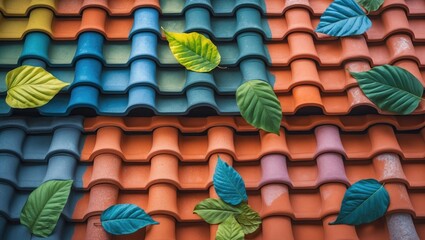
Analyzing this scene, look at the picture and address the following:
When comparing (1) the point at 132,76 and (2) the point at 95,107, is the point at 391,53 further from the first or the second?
(2) the point at 95,107

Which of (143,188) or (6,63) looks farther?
(6,63)

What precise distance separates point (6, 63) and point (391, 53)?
1349 mm

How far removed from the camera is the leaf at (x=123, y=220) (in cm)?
158

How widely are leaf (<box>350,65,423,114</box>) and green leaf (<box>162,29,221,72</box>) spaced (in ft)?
1.58

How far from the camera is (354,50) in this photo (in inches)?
72.9

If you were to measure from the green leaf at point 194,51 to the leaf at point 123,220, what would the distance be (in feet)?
1.71

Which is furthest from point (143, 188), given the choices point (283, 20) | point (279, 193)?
point (283, 20)

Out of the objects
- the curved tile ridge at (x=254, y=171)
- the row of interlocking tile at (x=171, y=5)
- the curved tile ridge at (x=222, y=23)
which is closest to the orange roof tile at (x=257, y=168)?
the curved tile ridge at (x=254, y=171)

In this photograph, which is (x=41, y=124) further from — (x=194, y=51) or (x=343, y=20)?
(x=343, y=20)

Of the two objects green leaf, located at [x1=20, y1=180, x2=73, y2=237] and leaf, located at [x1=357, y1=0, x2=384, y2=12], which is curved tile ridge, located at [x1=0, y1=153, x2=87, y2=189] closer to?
green leaf, located at [x1=20, y1=180, x2=73, y2=237]

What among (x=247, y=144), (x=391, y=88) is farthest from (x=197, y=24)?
(x=391, y=88)

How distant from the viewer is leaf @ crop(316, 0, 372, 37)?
6.20 feet

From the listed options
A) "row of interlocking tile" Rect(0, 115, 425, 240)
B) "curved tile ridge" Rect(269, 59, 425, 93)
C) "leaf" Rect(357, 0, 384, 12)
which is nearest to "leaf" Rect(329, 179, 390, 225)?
"row of interlocking tile" Rect(0, 115, 425, 240)

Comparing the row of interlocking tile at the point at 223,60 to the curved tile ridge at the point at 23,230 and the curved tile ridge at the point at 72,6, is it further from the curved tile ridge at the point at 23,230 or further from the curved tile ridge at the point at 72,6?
the curved tile ridge at the point at 23,230
